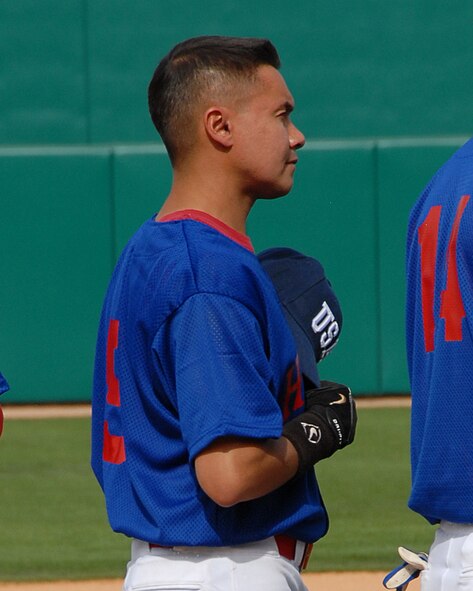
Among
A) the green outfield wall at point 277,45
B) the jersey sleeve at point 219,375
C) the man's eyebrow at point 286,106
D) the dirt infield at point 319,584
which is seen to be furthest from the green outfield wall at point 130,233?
the jersey sleeve at point 219,375

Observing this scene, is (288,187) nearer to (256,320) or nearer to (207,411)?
(256,320)

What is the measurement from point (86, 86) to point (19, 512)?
570cm

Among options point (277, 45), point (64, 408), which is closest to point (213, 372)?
point (64, 408)

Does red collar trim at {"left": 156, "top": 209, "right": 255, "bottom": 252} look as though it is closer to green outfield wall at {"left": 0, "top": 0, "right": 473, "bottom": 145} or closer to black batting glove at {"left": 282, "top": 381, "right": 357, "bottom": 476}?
black batting glove at {"left": 282, "top": 381, "right": 357, "bottom": 476}

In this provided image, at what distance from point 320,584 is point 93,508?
79.3 inches

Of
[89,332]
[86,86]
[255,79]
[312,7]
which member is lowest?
[89,332]

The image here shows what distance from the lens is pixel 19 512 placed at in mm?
7301

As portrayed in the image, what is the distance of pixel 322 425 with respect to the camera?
2352 millimetres

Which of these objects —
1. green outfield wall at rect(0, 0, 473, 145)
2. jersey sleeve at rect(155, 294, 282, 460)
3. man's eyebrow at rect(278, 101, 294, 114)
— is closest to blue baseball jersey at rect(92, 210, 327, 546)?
jersey sleeve at rect(155, 294, 282, 460)

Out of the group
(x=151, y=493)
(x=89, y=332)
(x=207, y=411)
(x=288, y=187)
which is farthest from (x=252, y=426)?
(x=89, y=332)

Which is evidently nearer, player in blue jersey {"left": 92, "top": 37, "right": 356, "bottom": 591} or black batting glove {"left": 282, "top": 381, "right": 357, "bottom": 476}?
player in blue jersey {"left": 92, "top": 37, "right": 356, "bottom": 591}

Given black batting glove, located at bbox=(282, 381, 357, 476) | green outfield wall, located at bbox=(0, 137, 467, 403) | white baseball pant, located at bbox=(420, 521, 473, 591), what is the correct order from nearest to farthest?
black batting glove, located at bbox=(282, 381, 357, 476) < white baseball pant, located at bbox=(420, 521, 473, 591) < green outfield wall, located at bbox=(0, 137, 467, 403)

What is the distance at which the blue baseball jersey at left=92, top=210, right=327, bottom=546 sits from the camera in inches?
85.7

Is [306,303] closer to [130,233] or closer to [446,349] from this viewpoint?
[446,349]
